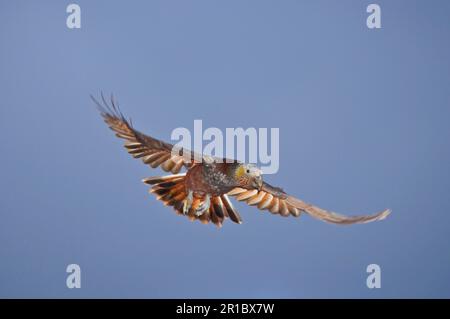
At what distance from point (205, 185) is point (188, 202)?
0.66 ft

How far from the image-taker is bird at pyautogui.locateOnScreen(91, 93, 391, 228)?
4559 mm

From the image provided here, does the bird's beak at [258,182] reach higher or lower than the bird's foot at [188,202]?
higher

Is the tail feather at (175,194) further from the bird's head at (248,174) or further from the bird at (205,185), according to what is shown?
the bird's head at (248,174)

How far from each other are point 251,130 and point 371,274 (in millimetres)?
1471

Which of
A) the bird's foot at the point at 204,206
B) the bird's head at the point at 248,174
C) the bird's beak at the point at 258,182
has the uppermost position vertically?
the bird's head at the point at 248,174

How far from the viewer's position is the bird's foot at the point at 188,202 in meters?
4.82

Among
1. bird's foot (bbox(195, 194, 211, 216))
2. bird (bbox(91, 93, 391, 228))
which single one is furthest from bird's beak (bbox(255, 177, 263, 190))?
bird's foot (bbox(195, 194, 211, 216))

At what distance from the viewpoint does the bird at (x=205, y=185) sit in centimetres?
456

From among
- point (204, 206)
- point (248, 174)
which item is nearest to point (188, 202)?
point (204, 206)

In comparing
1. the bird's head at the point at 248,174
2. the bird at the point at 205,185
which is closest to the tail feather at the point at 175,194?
the bird at the point at 205,185

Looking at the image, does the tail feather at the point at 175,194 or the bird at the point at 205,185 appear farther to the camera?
the tail feather at the point at 175,194
